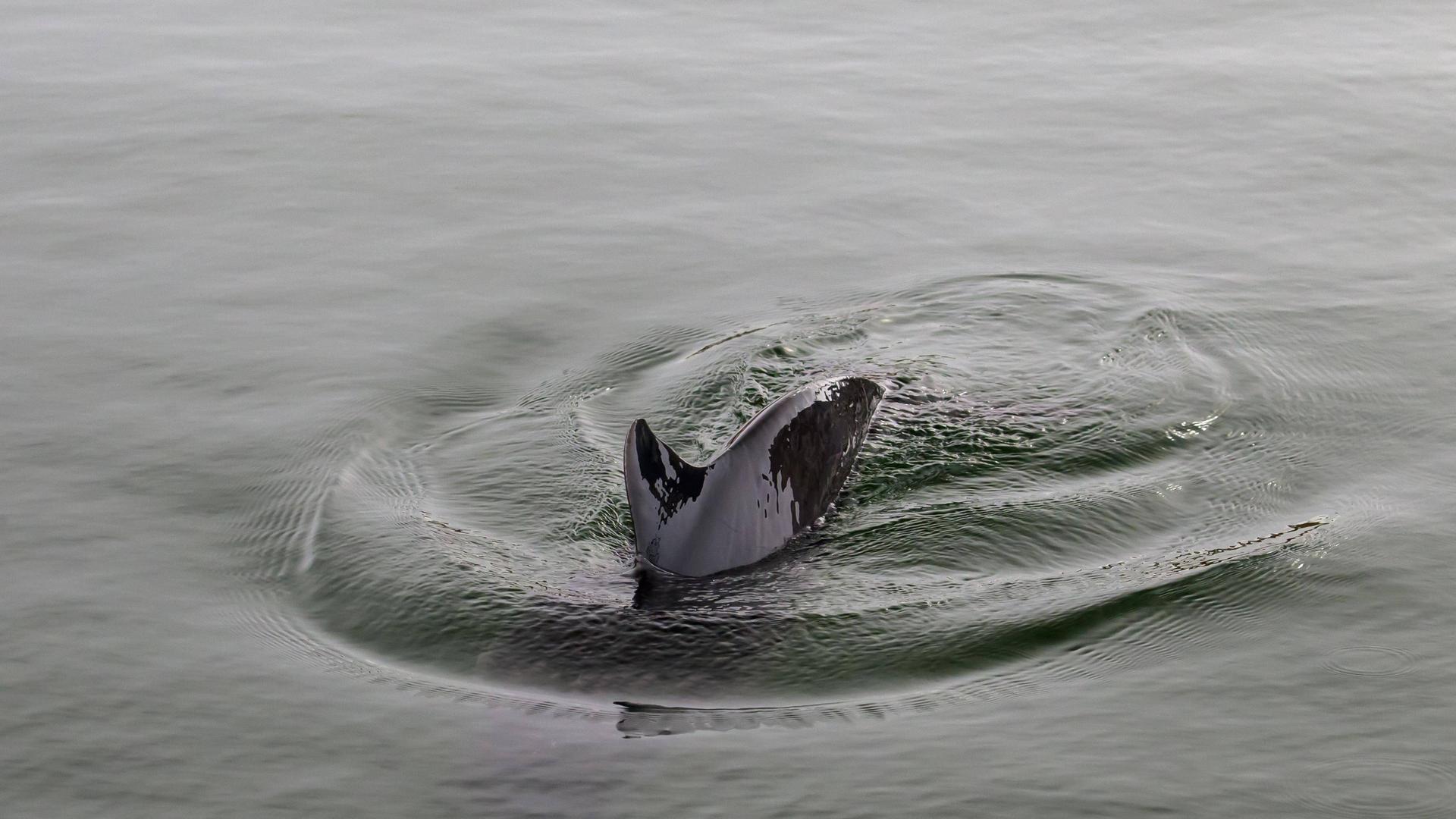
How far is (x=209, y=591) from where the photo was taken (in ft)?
24.7

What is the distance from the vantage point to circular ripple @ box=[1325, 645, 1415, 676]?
6613 mm

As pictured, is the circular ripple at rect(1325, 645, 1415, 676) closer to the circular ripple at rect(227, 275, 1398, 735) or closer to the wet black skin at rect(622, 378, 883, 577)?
the circular ripple at rect(227, 275, 1398, 735)

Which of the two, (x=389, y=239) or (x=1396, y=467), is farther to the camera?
(x=389, y=239)

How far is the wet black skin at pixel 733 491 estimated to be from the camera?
677 centimetres

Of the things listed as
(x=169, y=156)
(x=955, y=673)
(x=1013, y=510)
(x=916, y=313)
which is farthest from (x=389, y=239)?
(x=955, y=673)

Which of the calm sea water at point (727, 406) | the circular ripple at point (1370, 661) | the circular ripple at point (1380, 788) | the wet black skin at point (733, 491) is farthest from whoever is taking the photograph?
the wet black skin at point (733, 491)

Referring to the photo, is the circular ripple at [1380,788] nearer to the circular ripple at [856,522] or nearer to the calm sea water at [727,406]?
the calm sea water at [727,406]

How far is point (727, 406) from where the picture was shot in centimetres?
934

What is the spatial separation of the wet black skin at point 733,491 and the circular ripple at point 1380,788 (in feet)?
7.90


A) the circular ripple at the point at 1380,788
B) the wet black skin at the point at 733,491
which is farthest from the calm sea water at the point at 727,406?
the wet black skin at the point at 733,491

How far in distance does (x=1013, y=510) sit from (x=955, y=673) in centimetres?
151

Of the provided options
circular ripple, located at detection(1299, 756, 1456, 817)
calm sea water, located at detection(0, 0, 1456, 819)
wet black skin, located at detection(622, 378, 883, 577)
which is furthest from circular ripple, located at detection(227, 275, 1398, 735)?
circular ripple, located at detection(1299, 756, 1456, 817)

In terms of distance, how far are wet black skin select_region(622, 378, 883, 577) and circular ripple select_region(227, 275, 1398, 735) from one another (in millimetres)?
141

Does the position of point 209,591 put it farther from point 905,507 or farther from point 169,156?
point 169,156
